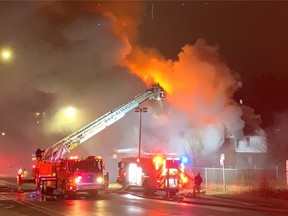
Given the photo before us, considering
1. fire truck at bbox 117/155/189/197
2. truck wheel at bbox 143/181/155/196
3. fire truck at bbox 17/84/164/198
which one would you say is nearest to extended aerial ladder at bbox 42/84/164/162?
fire truck at bbox 17/84/164/198

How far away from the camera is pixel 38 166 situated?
25156 mm

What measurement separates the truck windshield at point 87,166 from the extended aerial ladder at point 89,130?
121 inches

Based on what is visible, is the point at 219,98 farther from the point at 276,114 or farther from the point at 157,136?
the point at 276,114

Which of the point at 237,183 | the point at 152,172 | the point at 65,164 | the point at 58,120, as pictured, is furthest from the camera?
the point at 58,120

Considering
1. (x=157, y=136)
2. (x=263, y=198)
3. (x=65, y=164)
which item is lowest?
(x=263, y=198)

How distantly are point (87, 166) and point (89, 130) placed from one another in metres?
4.36

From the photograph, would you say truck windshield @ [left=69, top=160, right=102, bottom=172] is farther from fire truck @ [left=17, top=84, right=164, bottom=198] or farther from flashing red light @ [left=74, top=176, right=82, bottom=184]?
flashing red light @ [left=74, top=176, right=82, bottom=184]

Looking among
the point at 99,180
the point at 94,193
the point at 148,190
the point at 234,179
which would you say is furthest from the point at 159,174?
the point at 234,179

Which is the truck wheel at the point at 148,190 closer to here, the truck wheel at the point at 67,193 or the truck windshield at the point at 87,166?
the truck windshield at the point at 87,166

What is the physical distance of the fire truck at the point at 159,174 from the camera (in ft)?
75.4

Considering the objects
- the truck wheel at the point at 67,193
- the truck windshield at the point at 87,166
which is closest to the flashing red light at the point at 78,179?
the truck windshield at the point at 87,166

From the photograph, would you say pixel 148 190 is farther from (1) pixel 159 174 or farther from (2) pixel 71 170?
(2) pixel 71 170

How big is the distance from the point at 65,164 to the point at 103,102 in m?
13.0

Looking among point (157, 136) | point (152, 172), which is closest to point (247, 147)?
point (157, 136)
